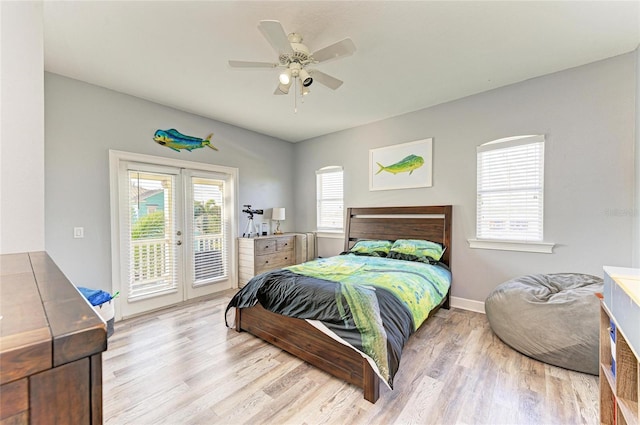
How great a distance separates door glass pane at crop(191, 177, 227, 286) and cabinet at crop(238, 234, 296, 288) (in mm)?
273

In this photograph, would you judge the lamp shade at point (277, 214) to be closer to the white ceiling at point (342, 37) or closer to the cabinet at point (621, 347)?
the white ceiling at point (342, 37)

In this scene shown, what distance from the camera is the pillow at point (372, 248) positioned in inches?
150

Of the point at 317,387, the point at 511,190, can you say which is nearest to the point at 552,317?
Result: the point at 511,190

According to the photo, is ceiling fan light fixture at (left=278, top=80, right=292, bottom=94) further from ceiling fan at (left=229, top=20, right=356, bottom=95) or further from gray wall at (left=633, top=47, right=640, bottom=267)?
gray wall at (left=633, top=47, right=640, bottom=267)

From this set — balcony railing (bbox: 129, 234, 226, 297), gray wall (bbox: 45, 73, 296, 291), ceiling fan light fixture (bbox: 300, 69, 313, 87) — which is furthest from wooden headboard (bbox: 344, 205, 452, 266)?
gray wall (bbox: 45, 73, 296, 291)

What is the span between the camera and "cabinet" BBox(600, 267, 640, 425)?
959 mm

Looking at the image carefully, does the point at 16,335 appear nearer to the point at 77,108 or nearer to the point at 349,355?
the point at 349,355

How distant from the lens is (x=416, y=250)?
3553mm

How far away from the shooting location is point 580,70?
2.73 m

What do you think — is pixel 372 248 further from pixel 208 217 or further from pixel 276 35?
pixel 276 35

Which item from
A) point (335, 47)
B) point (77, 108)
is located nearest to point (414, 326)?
point (335, 47)

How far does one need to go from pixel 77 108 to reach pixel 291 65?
255cm

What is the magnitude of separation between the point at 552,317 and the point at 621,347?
3.70 feet

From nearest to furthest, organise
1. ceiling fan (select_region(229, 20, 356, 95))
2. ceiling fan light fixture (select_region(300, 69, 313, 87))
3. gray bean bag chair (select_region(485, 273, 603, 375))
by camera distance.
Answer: ceiling fan (select_region(229, 20, 356, 95)) → gray bean bag chair (select_region(485, 273, 603, 375)) → ceiling fan light fixture (select_region(300, 69, 313, 87))
